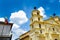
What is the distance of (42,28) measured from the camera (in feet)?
137

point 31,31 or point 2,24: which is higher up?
point 31,31

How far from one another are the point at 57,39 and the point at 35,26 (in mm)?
7251

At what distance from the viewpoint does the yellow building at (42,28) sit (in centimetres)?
4064

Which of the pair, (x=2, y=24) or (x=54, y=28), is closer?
(x=2, y=24)

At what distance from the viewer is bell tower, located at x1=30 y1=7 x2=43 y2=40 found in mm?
40206

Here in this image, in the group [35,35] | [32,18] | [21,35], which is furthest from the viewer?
[21,35]

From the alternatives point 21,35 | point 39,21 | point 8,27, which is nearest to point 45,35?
point 39,21

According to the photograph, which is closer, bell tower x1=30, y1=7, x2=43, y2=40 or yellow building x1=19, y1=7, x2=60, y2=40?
bell tower x1=30, y1=7, x2=43, y2=40

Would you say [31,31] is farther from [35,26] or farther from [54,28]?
[54,28]

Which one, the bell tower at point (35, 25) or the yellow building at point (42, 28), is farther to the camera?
the yellow building at point (42, 28)

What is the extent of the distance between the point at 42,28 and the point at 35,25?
2174 millimetres

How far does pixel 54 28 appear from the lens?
142ft

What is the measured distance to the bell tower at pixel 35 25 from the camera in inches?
1583

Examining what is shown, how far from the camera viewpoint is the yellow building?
4064 centimetres
